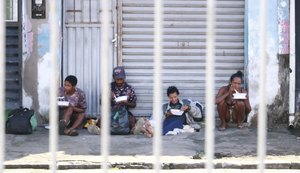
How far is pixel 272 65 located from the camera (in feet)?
30.8

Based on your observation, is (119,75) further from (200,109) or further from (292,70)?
(292,70)

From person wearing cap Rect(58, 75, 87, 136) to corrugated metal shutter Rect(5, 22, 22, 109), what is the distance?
2.19 feet

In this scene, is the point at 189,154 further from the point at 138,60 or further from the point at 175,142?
the point at 138,60

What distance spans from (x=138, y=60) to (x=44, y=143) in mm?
2099

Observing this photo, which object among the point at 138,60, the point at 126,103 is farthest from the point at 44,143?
the point at 138,60

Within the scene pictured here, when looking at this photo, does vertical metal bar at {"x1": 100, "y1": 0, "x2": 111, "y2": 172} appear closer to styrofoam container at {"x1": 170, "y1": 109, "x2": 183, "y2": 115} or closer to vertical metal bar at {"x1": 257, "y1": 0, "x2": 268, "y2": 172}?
vertical metal bar at {"x1": 257, "y1": 0, "x2": 268, "y2": 172}

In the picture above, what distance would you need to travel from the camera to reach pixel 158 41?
7.01 ft

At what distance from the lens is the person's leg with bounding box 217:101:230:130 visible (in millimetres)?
9156

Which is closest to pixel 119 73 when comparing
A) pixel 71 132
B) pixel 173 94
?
pixel 173 94

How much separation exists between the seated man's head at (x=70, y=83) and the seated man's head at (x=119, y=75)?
22.1 inches

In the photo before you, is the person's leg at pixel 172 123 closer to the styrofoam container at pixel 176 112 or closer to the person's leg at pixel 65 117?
the styrofoam container at pixel 176 112

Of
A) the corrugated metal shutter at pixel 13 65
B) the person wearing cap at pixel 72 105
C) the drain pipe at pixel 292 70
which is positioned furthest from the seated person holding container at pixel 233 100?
the corrugated metal shutter at pixel 13 65

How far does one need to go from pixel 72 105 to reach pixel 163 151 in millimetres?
1893

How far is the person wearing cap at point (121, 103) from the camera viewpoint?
29.3 ft
